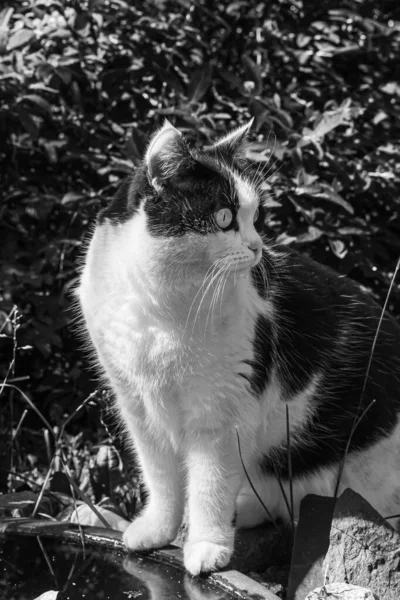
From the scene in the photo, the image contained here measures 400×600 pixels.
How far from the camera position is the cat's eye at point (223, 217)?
87.0 inches

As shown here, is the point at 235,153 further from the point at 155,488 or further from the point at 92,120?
the point at 92,120

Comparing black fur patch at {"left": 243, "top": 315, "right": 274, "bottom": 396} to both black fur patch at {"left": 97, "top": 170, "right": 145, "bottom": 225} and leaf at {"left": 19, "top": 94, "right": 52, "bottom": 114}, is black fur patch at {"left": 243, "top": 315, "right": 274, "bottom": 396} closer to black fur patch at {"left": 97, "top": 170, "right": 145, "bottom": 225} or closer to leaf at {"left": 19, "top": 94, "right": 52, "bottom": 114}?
black fur patch at {"left": 97, "top": 170, "right": 145, "bottom": 225}

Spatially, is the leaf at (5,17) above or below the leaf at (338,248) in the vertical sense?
above

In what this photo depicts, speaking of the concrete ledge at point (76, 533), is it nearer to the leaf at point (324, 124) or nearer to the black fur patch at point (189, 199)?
the black fur patch at point (189, 199)

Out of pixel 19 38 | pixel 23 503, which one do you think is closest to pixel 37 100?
pixel 19 38

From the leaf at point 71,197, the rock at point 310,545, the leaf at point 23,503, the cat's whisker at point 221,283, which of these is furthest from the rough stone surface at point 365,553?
the leaf at point 71,197

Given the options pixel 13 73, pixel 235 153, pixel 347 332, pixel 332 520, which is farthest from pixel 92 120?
pixel 332 520

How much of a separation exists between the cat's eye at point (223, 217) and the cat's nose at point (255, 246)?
9cm

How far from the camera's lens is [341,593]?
6.58 feet

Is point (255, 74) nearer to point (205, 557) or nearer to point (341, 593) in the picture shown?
point (205, 557)

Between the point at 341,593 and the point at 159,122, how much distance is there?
2469mm

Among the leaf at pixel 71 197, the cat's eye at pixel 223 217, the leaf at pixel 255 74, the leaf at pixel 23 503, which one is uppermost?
the leaf at pixel 255 74

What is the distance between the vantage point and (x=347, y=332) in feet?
8.95

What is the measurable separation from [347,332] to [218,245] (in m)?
0.74
